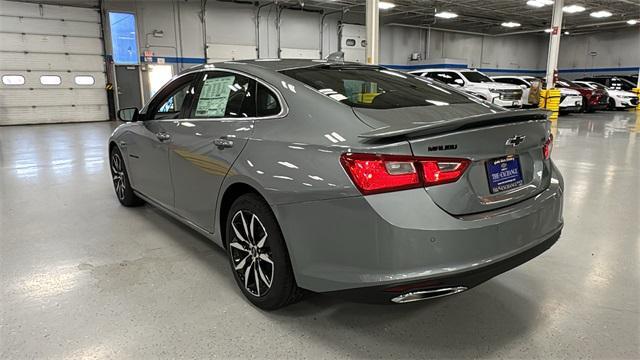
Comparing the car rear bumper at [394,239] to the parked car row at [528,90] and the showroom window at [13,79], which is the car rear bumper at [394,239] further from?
the showroom window at [13,79]

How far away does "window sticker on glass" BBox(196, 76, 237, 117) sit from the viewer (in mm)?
2469

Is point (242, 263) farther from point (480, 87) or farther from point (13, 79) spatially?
point (13, 79)

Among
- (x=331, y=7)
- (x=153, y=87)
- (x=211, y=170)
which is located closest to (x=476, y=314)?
(x=211, y=170)

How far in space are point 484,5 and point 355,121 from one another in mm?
17381

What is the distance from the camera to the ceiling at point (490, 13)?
52.9ft

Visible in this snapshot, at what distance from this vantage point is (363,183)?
156cm

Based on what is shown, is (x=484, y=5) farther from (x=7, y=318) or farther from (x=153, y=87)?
(x=7, y=318)

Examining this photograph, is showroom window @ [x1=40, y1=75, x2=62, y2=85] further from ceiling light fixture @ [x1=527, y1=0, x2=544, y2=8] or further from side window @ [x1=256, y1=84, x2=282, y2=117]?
ceiling light fixture @ [x1=527, y1=0, x2=544, y2=8]

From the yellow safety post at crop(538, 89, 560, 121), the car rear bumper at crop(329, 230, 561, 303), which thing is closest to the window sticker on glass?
the car rear bumper at crop(329, 230, 561, 303)

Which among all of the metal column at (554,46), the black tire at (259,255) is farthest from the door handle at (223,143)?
the metal column at (554,46)

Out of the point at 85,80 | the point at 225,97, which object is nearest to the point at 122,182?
the point at 225,97

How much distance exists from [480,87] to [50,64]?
13.5 metres

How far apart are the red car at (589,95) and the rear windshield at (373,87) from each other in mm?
15784

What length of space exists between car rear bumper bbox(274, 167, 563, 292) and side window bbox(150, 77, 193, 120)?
4.93 feet
